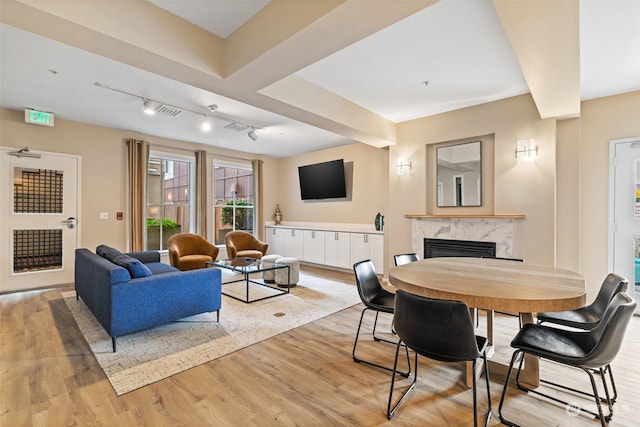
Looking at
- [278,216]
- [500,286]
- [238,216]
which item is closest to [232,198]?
[238,216]

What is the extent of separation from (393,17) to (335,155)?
4749 mm

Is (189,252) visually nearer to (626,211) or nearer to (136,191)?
(136,191)

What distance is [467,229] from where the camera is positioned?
4238 millimetres

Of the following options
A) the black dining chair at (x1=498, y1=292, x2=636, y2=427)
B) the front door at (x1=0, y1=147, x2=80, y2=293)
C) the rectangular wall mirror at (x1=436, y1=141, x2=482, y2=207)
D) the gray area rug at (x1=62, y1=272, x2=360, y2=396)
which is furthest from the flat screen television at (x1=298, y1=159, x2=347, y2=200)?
the black dining chair at (x1=498, y1=292, x2=636, y2=427)

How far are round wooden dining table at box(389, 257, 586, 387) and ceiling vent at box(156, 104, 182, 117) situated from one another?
150 inches

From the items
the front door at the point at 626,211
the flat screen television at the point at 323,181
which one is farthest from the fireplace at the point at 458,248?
the flat screen television at the point at 323,181

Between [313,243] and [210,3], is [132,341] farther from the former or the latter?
[313,243]

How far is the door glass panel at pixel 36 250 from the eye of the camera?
14.7 ft

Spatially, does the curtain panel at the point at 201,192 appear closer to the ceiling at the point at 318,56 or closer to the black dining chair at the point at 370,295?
the ceiling at the point at 318,56

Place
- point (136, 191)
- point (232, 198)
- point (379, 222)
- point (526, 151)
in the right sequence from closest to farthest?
point (526, 151) → point (136, 191) → point (379, 222) → point (232, 198)

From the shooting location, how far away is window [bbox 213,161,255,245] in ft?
23.0

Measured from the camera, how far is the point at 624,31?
8.03ft

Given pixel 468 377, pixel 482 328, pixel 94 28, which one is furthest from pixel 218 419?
pixel 482 328

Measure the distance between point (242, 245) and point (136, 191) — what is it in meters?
2.16
